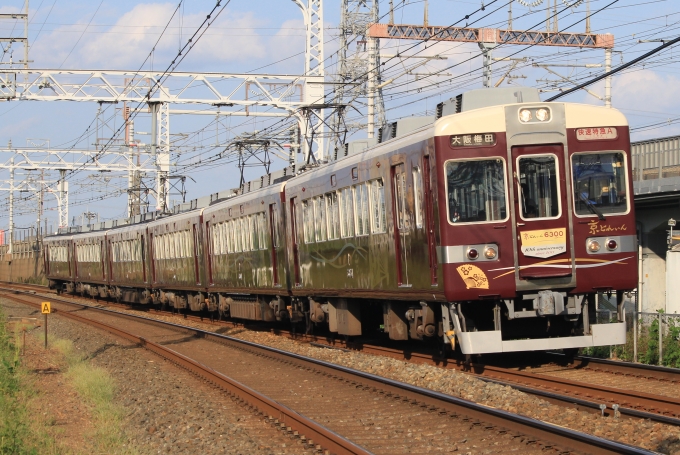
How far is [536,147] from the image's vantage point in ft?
37.6

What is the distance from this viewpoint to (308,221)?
1691 cm

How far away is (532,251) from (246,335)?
10.6m

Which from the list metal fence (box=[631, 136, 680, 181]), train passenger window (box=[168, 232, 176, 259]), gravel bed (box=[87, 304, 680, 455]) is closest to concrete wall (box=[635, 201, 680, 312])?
metal fence (box=[631, 136, 680, 181])

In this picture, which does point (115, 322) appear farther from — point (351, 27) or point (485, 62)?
point (351, 27)

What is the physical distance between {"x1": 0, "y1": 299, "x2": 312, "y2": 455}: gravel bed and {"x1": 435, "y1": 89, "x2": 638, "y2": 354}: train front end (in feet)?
10.2

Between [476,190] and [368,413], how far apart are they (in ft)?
11.1

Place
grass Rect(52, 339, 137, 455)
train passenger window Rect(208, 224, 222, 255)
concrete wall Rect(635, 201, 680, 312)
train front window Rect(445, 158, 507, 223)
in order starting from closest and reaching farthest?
grass Rect(52, 339, 137, 455)
train front window Rect(445, 158, 507, 223)
concrete wall Rect(635, 201, 680, 312)
train passenger window Rect(208, 224, 222, 255)

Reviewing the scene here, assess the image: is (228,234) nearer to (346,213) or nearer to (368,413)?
(346,213)

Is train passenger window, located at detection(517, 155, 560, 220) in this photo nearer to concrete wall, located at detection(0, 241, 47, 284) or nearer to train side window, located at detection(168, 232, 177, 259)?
train side window, located at detection(168, 232, 177, 259)

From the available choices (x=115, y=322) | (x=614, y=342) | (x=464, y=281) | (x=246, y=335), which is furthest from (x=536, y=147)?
(x=115, y=322)

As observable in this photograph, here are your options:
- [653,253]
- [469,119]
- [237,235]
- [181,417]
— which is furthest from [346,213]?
[237,235]

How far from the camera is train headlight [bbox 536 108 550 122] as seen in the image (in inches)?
452

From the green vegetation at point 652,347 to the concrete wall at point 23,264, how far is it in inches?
2228

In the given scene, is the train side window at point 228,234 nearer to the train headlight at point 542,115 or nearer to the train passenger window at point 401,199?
the train passenger window at point 401,199
